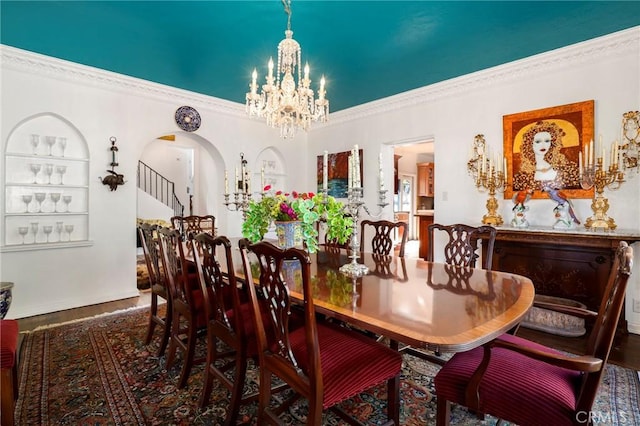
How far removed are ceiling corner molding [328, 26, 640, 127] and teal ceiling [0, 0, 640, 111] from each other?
0.35 feet

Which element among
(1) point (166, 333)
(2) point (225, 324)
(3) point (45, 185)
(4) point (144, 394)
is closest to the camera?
(2) point (225, 324)

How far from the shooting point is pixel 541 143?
→ 3271mm

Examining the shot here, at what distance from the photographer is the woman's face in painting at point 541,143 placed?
3.24 m

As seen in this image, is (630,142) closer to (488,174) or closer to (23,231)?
(488,174)

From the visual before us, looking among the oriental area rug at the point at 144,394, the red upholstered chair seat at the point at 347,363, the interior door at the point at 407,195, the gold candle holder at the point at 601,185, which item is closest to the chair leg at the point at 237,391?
the oriental area rug at the point at 144,394

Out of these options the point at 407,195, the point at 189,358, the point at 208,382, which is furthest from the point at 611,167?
the point at 407,195

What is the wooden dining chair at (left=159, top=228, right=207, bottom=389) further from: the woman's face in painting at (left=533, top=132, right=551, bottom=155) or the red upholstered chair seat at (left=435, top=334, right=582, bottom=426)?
the woman's face in painting at (left=533, top=132, right=551, bottom=155)

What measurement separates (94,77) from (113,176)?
1.14 m

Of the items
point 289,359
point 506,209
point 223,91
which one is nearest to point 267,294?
point 289,359

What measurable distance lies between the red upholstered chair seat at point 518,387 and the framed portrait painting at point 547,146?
252cm

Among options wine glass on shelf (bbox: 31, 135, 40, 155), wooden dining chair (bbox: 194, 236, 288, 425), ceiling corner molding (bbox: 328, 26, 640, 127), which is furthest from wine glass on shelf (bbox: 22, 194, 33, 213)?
ceiling corner molding (bbox: 328, 26, 640, 127)

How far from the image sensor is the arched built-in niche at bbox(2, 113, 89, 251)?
3320 millimetres

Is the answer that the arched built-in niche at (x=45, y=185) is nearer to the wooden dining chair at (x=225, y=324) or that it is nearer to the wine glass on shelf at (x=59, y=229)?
the wine glass on shelf at (x=59, y=229)

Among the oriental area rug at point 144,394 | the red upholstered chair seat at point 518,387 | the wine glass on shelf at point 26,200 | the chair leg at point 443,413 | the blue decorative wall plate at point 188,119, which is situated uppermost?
the blue decorative wall plate at point 188,119
